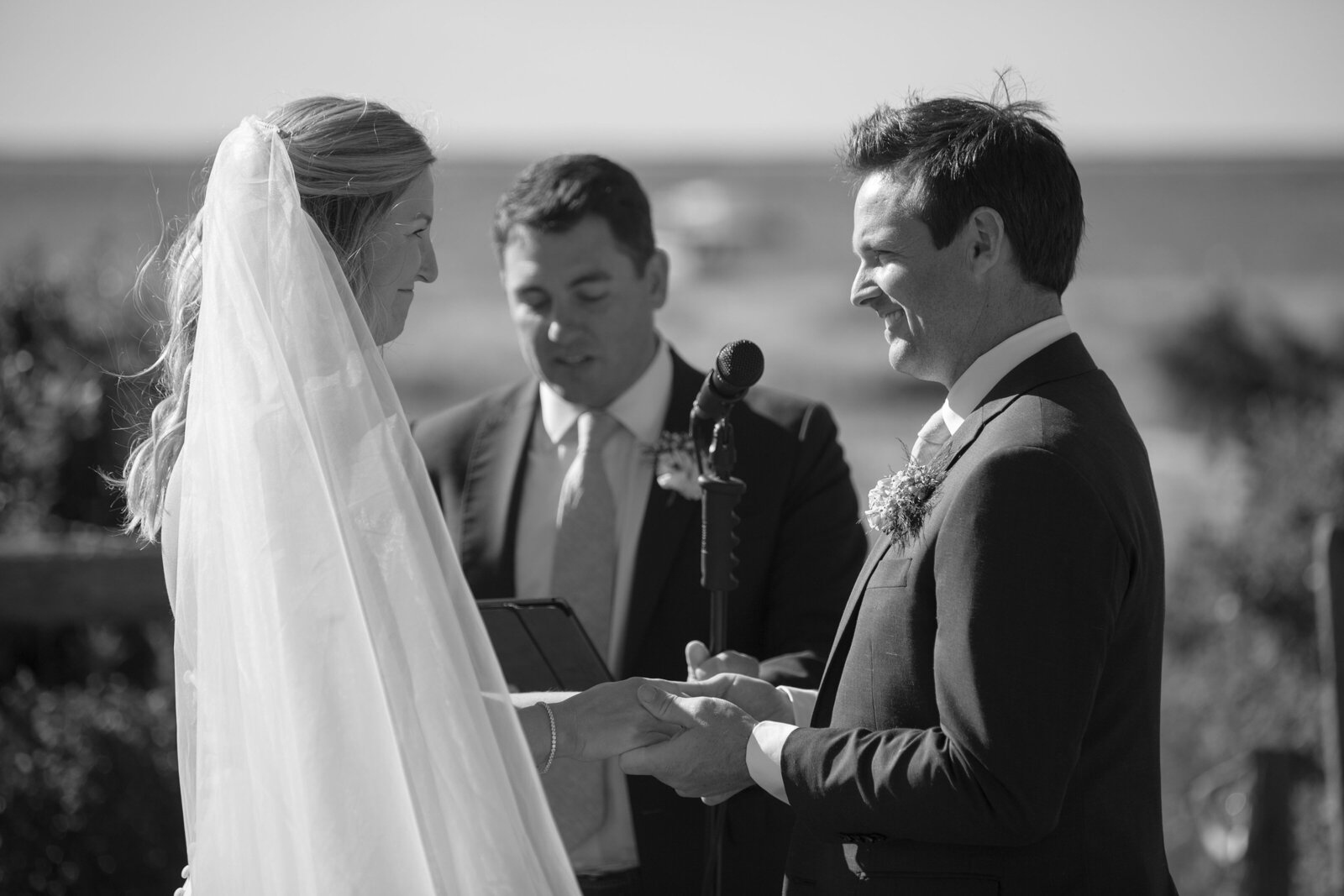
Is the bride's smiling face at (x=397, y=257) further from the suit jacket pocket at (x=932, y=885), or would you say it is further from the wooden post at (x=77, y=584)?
the wooden post at (x=77, y=584)

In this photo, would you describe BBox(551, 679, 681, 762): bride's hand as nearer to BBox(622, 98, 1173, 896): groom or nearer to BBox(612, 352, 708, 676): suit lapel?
BBox(622, 98, 1173, 896): groom

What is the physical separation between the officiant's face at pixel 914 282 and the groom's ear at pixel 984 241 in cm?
1

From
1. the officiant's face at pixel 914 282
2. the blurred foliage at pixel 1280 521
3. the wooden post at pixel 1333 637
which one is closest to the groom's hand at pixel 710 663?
the officiant's face at pixel 914 282

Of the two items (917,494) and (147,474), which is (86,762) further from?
(917,494)

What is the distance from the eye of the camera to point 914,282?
2.43m

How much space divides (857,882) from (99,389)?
4.73 meters

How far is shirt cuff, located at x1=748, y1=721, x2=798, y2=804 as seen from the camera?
7.99 ft

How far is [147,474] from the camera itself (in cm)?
279

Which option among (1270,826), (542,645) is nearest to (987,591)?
(542,645)

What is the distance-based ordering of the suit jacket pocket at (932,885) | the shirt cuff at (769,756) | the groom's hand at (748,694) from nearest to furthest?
the suit jacket pocket at (932,885) < the shirt cuff at (769,756) < the groom's hand at (748,694)

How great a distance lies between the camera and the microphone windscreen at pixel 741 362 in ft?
8.85

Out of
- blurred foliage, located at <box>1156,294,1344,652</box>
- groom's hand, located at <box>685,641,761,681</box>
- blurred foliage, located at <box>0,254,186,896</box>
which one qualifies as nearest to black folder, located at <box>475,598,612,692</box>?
groom's hand, located at <box>685,641,761,681</box>

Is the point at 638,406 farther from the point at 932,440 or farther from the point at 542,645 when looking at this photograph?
the point at 932,440

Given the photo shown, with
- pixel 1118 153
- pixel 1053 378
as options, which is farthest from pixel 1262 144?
pixel 1053 378
